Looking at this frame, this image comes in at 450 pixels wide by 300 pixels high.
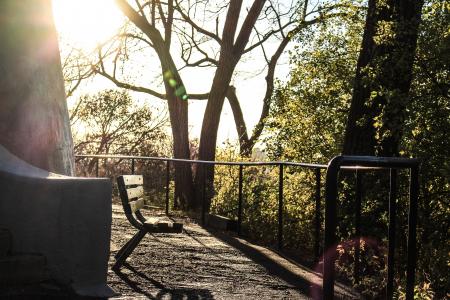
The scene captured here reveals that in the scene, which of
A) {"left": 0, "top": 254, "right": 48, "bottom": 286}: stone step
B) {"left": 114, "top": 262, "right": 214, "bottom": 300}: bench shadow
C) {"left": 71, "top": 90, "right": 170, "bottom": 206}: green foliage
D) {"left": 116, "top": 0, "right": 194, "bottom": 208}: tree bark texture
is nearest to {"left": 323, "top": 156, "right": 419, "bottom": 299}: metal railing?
{"left": 114, "top": 262, "right": 214, "bottom": 300}: bench shadow

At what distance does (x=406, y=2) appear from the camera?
874 cm

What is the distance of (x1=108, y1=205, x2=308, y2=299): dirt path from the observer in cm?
606

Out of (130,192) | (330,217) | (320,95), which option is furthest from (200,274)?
(320,95)

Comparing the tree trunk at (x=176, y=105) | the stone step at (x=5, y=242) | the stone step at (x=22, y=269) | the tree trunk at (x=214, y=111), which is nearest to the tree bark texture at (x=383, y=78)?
the stone step at (x=22, y=269)

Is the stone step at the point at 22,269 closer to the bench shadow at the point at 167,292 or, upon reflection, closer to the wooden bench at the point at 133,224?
the bench shadow at the point at 167,292

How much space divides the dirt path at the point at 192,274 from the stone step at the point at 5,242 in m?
0.96

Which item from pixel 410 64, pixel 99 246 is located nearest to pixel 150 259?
pixel 99 246

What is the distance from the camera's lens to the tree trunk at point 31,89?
612 centimetres

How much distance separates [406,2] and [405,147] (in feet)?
6.09

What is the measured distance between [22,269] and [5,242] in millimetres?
240

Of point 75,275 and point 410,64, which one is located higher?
point 410,64

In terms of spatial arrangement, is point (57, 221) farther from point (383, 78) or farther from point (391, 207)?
point (383, 78)

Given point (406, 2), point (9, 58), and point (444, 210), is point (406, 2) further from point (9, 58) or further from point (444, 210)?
point (9, 58)

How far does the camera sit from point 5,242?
5258mm
